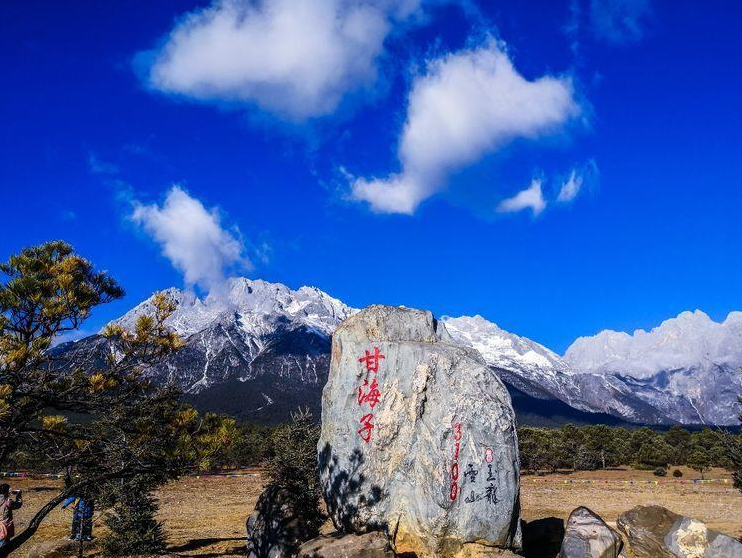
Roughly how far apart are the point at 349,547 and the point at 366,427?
3178 mm

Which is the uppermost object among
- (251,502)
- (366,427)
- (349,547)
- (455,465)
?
(366,427)

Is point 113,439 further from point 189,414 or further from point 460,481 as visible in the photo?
point 460,481

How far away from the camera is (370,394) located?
51.4ft

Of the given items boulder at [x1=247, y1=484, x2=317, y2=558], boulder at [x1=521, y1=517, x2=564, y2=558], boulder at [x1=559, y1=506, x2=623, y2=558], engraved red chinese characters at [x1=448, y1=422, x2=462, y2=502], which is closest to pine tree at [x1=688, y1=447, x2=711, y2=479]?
boulder at [x1=521, y1=517, x2=564, y2=558]

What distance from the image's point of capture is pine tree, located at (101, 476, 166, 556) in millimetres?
18859

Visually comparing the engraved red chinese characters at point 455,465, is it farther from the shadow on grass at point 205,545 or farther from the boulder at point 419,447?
the shadow on grass at point 205,545

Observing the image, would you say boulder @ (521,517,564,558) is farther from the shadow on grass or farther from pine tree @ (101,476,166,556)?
pine tree @ (101,476,166,556)

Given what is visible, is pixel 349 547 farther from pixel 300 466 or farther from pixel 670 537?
pixel 670 537

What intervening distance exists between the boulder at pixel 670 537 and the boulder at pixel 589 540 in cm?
102

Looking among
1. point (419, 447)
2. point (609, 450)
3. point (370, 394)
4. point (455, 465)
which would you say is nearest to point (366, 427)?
point (370, 394)

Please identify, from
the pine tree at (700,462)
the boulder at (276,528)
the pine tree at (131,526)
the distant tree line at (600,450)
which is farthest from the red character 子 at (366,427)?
the pine tree at (700,462)

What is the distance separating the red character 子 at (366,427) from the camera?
1530 centimetres

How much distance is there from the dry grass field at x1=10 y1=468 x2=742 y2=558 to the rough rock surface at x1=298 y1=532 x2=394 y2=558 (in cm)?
748

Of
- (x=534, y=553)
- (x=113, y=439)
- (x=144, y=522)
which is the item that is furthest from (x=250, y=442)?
(x=113, y=439)
